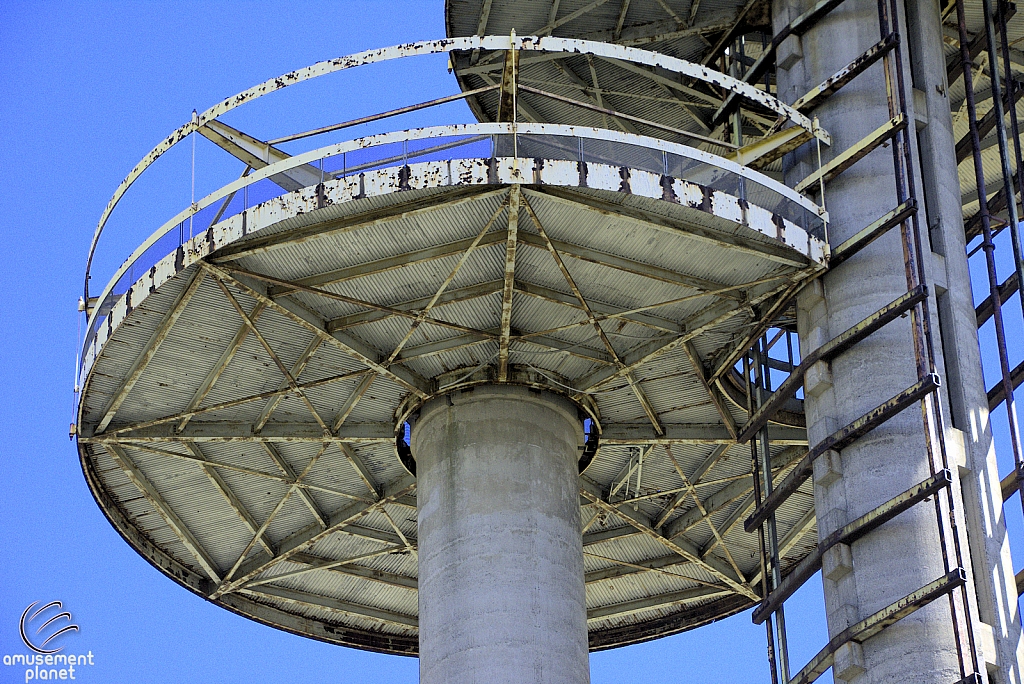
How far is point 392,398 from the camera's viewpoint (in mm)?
37438

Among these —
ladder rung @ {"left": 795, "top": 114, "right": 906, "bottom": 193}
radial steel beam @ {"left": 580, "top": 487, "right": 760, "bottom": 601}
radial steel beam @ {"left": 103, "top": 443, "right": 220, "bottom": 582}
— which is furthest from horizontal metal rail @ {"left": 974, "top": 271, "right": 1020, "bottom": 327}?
radial steel beam @ {"left": 103, "top": 443, "right": 220, "bottom": 582}

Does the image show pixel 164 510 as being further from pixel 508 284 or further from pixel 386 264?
pixel 508 284

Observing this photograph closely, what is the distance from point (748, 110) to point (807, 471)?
38.7ft

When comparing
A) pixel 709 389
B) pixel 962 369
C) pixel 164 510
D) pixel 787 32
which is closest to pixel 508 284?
pixel 709 389

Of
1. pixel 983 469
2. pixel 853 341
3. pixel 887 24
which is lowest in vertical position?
pixel 983 469

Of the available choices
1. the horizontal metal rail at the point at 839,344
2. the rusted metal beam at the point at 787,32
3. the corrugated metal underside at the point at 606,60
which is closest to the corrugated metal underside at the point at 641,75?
the corrugated metal underside at the point at 606,60

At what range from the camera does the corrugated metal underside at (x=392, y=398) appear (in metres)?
32.3

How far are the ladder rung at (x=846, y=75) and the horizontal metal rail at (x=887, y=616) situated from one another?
11517mm

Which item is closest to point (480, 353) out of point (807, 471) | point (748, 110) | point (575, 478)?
point (575, 478)

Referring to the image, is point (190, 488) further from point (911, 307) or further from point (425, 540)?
point (911, 307)

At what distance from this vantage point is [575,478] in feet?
120

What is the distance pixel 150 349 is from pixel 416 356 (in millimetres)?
5763

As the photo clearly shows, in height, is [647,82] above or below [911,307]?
above

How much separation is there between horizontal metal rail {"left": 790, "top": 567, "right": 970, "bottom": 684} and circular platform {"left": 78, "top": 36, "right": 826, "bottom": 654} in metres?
7.41
